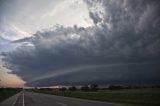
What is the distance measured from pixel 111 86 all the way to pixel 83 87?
53.2 feet

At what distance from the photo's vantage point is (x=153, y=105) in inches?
871

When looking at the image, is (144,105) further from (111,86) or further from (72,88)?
(72,88)

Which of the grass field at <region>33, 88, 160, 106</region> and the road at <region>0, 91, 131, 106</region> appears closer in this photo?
the road at <region>0, 91, 131, 106</region>

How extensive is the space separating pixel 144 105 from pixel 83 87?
117737 millimetres

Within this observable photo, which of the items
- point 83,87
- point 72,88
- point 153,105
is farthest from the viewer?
point 72,88

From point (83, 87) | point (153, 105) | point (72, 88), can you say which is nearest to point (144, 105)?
point (153, 105)

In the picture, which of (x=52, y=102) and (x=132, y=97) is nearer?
(x=52, y=102)

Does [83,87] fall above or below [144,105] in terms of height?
above

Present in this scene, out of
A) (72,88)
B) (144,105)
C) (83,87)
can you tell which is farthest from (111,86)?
(144,105)

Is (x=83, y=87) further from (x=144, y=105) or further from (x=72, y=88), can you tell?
(x=144, y=105)

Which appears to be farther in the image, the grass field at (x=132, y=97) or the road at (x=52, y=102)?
the grass field at (x=132, y=97)

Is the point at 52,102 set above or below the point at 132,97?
below

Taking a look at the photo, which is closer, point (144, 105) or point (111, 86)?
point (144, 105)

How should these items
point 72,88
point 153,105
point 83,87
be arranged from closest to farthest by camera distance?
1. point 153,105
2. point 83,87
3. point 72,88
